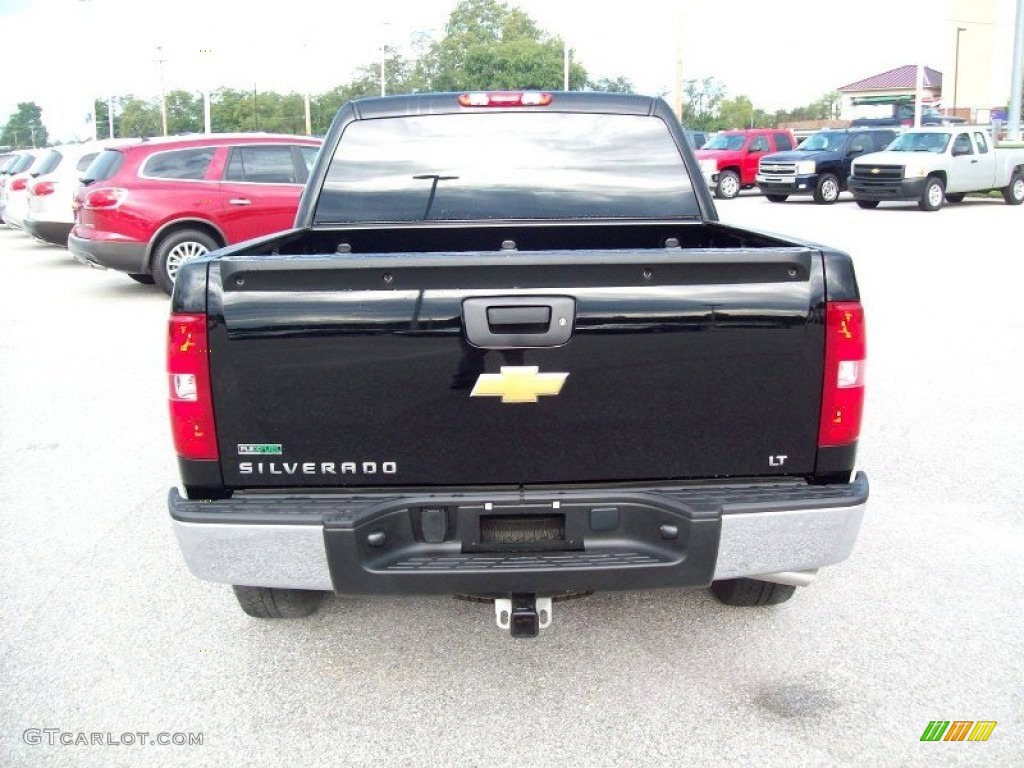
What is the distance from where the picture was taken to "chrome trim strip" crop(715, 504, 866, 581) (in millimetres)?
3062

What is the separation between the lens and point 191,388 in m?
3.09

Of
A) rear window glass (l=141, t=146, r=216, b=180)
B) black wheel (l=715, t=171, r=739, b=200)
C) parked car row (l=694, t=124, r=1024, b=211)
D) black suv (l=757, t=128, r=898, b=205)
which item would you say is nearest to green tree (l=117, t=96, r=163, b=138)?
black wheel (l=715, t=171, r=739, b=200)

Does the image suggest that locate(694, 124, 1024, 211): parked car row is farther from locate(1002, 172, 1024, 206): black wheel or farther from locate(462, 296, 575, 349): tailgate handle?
locate(462, 296, 575, 349): tailgate handle

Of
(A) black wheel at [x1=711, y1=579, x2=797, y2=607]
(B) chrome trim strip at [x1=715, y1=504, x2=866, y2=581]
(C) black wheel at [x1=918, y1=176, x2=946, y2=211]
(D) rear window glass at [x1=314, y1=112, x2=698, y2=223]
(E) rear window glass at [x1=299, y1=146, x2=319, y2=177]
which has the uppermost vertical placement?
(E) rear window glass at [x1=299, y1=146, x2=319, y2=177]

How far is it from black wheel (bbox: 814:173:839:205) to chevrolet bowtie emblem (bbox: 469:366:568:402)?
25.7 meters

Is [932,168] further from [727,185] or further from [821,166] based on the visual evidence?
[727,185]

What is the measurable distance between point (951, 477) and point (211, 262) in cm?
444

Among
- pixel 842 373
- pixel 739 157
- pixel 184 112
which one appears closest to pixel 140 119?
pixel 184 112

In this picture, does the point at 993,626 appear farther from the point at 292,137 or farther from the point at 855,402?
the point at 292,137

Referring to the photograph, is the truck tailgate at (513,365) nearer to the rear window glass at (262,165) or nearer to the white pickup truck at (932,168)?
the rear window glass at (262,165)

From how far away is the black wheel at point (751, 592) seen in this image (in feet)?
13.0

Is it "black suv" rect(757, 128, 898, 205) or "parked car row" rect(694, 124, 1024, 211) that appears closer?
"parked car row" rect(694, 124, 1024, 211)

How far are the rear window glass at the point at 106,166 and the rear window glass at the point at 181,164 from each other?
0.36 metres

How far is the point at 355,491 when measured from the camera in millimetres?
3141
